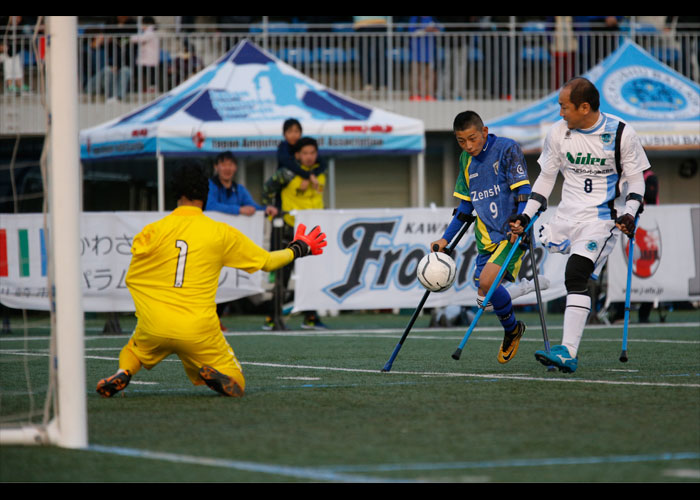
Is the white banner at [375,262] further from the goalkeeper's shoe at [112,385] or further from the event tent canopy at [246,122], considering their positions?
the goalkeeper's shoe at [112,385]

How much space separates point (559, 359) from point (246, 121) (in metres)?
10.9

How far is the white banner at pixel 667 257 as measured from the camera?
14336 millimetres

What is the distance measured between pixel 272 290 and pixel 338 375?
6.06 m

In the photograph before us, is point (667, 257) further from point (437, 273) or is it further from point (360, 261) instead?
point (437, 273)

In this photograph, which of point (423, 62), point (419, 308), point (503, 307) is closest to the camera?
point (419, 308)

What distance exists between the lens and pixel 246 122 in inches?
691

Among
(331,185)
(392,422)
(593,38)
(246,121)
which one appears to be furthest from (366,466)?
(593,38)

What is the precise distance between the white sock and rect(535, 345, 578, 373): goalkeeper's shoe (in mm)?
49

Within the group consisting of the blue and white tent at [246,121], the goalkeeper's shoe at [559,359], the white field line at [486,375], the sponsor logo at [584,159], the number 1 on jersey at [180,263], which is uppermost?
the blue and white tent at [246,121]

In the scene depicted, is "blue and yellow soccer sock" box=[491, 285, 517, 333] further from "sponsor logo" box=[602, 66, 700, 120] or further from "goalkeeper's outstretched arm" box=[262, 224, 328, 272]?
"sponsor logo" box=[602, 66, 700, 120]

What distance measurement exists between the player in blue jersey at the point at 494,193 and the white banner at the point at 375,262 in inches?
205

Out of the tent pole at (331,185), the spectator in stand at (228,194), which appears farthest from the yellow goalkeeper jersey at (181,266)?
the tent pole at (331,185)

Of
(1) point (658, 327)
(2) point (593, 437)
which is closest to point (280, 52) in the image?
(1) point (658, 327)
